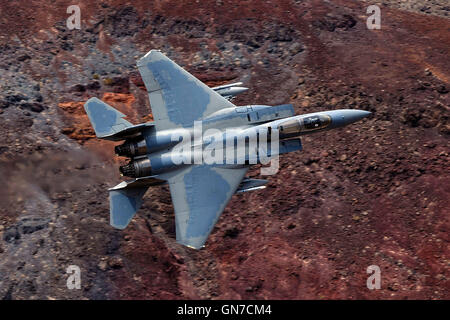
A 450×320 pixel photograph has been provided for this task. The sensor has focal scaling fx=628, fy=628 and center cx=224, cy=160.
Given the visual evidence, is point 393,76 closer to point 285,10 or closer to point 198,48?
point 285,10

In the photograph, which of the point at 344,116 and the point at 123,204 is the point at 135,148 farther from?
the point at 344,116

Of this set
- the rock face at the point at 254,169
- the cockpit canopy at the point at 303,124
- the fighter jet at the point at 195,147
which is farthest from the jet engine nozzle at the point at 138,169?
the cockpit canopy at the point at 303,124

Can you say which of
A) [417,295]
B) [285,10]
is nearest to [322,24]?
[285,10]

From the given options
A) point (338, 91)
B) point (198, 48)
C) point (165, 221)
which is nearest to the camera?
point (165, 221)

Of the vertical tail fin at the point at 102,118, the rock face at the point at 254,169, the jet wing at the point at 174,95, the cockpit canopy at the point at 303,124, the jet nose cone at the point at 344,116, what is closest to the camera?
the vertical tail fin at the point at 102,118

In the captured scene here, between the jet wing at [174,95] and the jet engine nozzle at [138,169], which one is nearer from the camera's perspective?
the jet engine nozzle at [138,169]

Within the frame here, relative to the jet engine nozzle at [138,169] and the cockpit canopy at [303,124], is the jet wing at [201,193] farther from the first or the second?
the cockpit canopy at [303,124]
